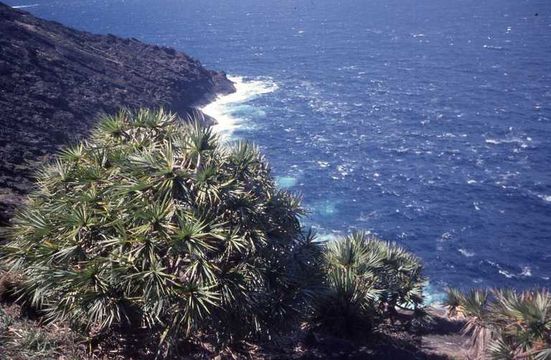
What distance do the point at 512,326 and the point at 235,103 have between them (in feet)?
193

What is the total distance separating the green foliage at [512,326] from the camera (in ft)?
43.9

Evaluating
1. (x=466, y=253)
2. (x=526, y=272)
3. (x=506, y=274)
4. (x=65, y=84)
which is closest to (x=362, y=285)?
(x=506, y=274)

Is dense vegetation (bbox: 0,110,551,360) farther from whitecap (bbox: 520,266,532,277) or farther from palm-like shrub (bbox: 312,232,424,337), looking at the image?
whitecap (bbox: 520,266,532,277)

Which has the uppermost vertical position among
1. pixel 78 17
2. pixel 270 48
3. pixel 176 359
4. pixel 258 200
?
pixel 78 17

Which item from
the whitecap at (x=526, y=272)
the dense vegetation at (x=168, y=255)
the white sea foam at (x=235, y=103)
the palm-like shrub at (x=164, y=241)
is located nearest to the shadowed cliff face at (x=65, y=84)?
the white sea foam at (x=235, y=103)

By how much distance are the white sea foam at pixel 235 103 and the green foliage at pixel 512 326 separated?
1652 inches

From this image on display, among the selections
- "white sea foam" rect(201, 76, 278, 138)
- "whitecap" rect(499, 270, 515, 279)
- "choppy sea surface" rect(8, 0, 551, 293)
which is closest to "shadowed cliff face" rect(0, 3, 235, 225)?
"white sea foam" rect(201, 76, 278, 138)

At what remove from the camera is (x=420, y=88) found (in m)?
72.9

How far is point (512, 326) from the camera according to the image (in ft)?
46.3

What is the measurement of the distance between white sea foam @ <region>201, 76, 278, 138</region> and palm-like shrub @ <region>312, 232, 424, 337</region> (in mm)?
37245

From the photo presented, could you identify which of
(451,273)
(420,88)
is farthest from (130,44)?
(451,273)

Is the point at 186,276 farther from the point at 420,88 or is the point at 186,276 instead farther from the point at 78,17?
the point at 78,17

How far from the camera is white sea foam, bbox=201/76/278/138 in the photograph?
2393 inches

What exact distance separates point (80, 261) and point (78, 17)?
143332mm
